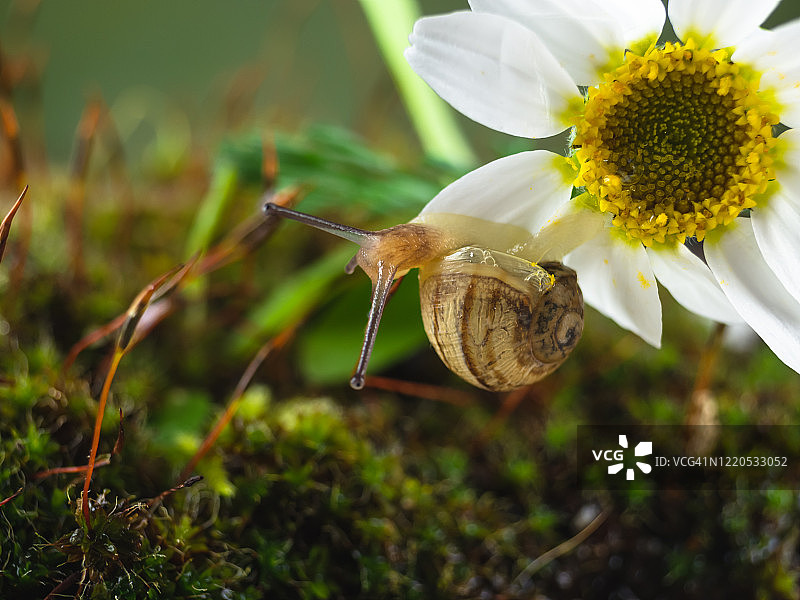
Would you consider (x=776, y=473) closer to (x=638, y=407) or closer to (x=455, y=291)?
(x=638, y=407)

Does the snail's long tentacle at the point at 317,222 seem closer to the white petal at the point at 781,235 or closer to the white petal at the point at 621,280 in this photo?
the white petal at the point at 621,280

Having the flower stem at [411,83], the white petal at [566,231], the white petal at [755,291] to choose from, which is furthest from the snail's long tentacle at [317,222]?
the flower stem at [411,83]

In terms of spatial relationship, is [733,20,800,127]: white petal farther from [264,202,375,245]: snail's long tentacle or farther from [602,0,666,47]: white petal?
[264,202,375,245]: snail's long tentacle

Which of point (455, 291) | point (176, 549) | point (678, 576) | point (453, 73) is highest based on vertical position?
point (453, 73)

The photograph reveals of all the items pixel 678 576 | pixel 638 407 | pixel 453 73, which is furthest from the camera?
pixel 638 407

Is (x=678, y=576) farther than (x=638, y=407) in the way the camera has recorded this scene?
No

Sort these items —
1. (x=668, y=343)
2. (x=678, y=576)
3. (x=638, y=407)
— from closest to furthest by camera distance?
(x=678, y=576), (x=638, y=407), (x=668, y=343)

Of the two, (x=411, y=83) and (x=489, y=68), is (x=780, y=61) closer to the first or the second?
(x=489, y=68)

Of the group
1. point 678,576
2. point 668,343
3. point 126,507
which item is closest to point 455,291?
point 126,507
